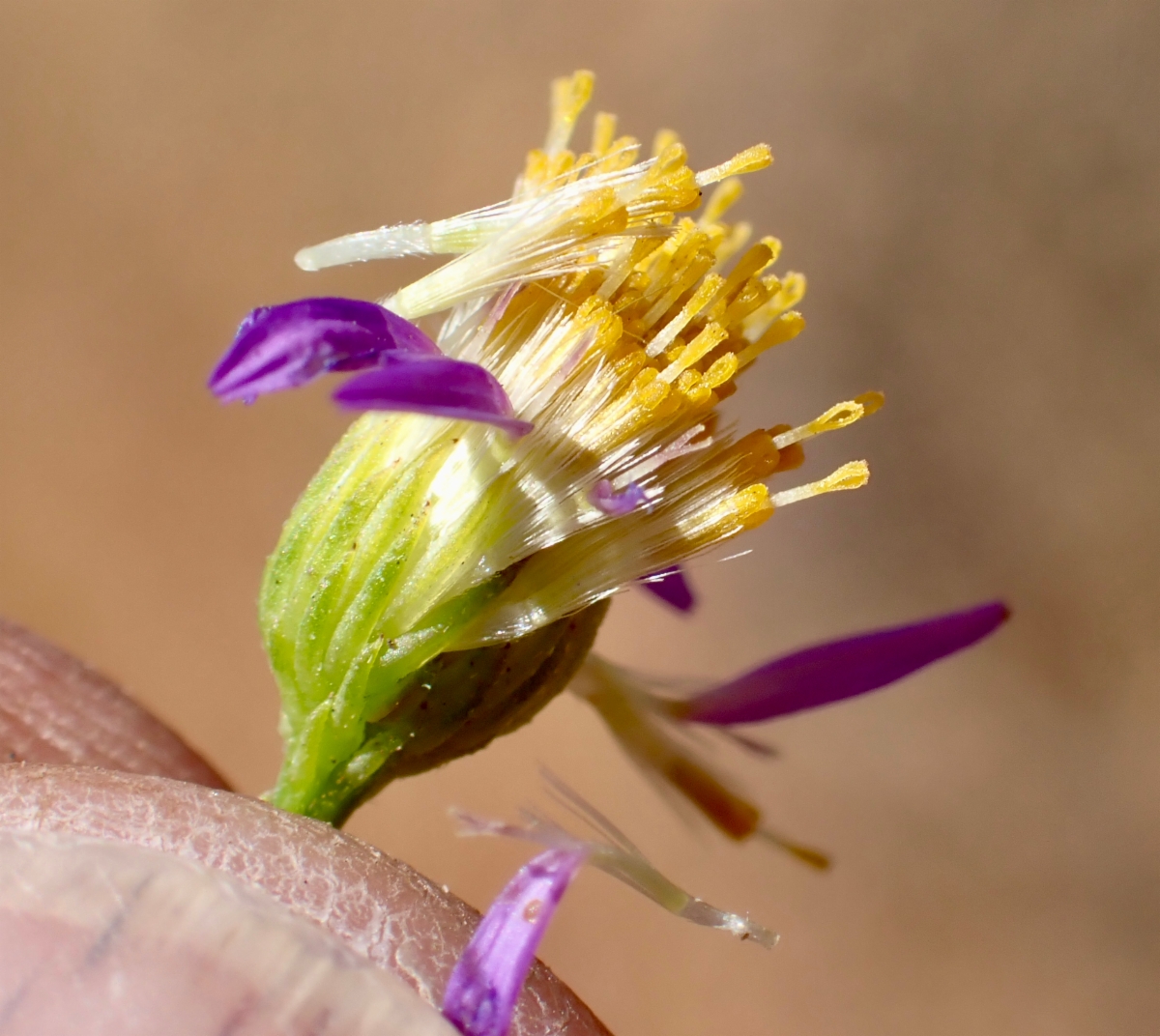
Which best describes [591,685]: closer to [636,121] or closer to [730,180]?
[730,180]

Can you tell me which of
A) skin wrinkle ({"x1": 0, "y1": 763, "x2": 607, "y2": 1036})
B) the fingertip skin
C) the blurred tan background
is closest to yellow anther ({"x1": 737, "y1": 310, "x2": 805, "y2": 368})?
skin wrinkle ({"x1": 0, "y1": 763, "x2": 607, "y2": 1036})

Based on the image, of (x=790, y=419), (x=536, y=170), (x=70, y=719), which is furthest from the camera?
(x=790, y=419)

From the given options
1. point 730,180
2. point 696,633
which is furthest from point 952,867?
point 730,180

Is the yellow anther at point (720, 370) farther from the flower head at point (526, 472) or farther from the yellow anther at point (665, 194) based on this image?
the yellow anther at point (665, 194)

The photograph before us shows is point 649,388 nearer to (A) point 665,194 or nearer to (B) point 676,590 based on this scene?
(A) point 665,194

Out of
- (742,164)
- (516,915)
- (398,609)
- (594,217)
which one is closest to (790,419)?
(742,164)

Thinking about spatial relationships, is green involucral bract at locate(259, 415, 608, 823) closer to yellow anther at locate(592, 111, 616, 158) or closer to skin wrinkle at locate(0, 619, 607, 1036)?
skin wrinkle at locate(0, 619, 607, 1036)
